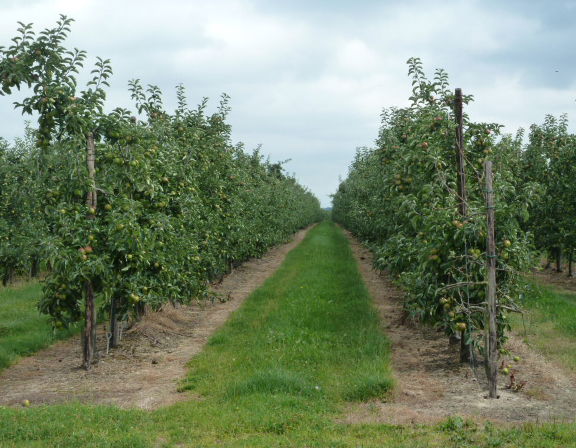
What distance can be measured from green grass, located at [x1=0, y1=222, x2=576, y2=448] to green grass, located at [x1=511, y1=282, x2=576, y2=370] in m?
2.48

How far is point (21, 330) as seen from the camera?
1154 cm

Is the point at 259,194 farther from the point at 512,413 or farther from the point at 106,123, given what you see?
the point at 512,413

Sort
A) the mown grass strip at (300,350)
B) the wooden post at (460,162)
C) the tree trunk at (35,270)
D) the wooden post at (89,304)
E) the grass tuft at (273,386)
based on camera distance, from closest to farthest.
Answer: the grass tuft at (273,386) → the mown grass strip at (300,350) → the wooden post at (460,162) → the wooden post at (89,304) → the tree trunk at (35,270)

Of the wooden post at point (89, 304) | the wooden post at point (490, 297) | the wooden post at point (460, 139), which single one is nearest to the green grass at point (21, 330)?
the wooden post at point (89, 304)

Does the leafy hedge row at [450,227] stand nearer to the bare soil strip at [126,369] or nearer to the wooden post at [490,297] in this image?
the wooden post at [490,297]

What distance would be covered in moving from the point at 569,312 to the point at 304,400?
8.04 metres

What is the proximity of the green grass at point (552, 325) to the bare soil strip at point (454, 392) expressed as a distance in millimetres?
316

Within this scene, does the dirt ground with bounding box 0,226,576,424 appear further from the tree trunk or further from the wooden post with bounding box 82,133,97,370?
the tree trunk

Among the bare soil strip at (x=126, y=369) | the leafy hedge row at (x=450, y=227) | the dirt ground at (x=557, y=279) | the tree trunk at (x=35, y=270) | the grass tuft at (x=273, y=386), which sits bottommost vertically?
the bare soil strip at (x=126, y=369)

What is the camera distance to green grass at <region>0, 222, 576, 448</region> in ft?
18.6

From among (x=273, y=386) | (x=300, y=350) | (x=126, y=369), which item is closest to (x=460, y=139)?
(x=300, y=350)

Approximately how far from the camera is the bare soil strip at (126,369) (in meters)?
7.53

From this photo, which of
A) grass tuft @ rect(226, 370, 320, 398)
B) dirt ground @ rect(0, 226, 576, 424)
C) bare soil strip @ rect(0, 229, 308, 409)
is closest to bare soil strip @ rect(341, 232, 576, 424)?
dirt ground @ rect(0, 226, 576, 424)

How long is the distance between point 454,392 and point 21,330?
847 centimetres
